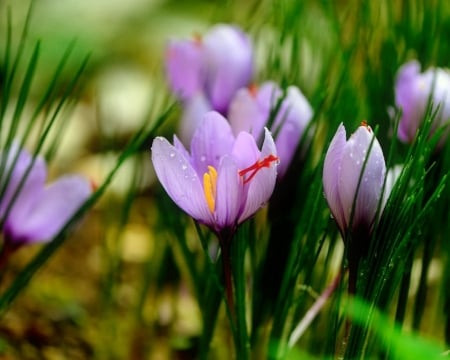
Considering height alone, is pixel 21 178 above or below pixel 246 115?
below

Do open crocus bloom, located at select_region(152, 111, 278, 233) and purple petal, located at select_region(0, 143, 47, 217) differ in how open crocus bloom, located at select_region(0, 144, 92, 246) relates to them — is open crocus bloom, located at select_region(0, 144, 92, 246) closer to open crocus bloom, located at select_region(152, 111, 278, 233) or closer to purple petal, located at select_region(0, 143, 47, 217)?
purple petal, located at select_region(0, 143, 47, 217)

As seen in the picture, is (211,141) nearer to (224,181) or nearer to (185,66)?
(224,181)

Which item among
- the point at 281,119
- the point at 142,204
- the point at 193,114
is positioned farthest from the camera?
the point at 142,204

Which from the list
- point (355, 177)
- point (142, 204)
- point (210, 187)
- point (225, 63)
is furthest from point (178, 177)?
point (142, 204)

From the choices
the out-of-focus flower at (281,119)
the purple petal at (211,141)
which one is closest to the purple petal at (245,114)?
the out-of-focus flower at (281,119)

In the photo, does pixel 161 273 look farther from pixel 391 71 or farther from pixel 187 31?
pixel 187 31

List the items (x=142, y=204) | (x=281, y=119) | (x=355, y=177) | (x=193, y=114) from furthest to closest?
(x=142, y=204) → (x=193, y=114) → (x=281, y=119) → (x=355, y=177)

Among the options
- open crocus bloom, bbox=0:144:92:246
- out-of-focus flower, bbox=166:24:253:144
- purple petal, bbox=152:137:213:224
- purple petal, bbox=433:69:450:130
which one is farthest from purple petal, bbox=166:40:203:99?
purple petal, bbox=152:137:213:224
